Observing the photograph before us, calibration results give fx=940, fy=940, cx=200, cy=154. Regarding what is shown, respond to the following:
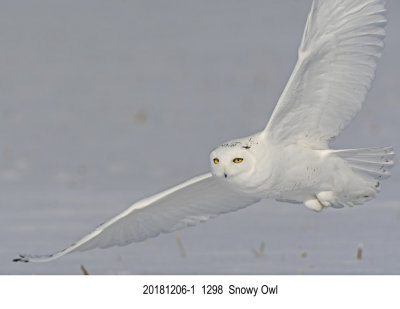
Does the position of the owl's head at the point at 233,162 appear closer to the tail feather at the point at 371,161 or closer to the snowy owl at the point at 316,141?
the snowy owl at the point at 316,141

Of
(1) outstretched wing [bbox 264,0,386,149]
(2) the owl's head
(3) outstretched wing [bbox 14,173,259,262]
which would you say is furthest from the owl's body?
(3) outstretched wing [bbox 14,173,259,262]

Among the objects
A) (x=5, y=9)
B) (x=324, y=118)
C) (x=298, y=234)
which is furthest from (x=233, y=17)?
(x=324, y=118)

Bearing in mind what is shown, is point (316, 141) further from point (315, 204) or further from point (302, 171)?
point (315, 204)

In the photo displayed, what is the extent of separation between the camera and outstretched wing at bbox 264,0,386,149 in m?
4.95

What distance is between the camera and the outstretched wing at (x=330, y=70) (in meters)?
4.95

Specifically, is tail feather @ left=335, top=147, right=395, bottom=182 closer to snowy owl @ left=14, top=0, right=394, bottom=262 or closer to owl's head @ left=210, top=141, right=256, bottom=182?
snowy owl @ left=14, top=0, right=394, bottom=262

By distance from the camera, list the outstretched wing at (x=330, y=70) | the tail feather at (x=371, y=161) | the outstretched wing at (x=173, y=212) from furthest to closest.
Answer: the outstretched wing at (x=173, y=212) → the tail feather at (x=371, y=161) → the outstretched wing at (x=330, y=70)

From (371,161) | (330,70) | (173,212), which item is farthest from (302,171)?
(173,212)

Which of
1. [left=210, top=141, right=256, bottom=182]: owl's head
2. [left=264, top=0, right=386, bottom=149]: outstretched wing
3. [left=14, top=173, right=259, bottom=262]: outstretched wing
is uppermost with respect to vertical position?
[left=264, top=0, right=386, bottom=149]: outstretched wing

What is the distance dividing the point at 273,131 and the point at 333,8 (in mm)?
745

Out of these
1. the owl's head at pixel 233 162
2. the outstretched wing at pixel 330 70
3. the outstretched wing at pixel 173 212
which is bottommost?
the owl's head at pixel 233 162

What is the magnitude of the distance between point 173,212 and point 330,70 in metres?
1.46

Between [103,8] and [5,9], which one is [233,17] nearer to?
[103,8]

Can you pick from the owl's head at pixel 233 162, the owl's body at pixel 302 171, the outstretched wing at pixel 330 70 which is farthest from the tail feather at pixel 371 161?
the owl's head at pixel 233 162
